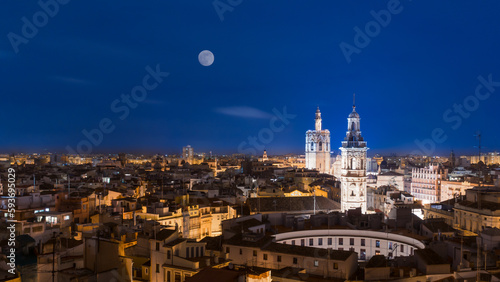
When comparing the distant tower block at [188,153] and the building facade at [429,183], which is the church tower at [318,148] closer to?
the building facade at [429,183]

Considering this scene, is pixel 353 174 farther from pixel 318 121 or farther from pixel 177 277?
pixel 318 121

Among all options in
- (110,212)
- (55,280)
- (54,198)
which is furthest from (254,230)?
(54,198)

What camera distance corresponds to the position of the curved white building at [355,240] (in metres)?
22.7

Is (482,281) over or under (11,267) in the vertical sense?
under

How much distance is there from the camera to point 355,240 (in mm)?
24062

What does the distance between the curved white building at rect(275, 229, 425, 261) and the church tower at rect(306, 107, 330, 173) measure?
55054 mm

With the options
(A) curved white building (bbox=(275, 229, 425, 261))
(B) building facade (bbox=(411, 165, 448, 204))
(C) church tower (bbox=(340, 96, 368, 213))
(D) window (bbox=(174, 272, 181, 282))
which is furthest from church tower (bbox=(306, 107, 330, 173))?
(D) window (bbox=(174, 272, 181, 282))

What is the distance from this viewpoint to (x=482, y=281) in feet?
46.8

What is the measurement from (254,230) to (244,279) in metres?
9.79

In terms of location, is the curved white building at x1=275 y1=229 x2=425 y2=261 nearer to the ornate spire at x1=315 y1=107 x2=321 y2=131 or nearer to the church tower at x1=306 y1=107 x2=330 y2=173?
the ornate spire at x1=315 y1=107 x2=321 y2=131

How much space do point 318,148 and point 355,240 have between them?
59.7 metres

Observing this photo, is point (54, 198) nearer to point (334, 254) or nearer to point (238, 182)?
point (334, 254)

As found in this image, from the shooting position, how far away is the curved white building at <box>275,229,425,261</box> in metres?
22.7

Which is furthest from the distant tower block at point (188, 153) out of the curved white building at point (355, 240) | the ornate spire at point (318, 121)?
the curved white building at point (355, 240)
